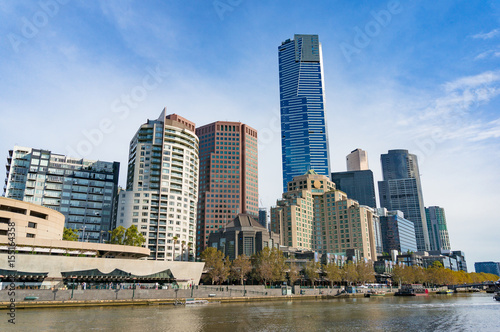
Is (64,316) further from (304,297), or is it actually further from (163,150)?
(163,150)

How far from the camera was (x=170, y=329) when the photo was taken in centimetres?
5897

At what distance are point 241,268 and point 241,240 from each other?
29633 millimetres

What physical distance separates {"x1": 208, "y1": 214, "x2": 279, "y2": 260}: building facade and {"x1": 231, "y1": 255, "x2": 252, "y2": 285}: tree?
66.5 feet

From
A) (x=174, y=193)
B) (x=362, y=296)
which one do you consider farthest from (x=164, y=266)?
(x=362, y=296)

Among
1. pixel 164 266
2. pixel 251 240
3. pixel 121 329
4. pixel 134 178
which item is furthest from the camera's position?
pixel 134 178

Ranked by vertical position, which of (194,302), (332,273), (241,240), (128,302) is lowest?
(194,302)

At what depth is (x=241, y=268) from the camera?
153 meters

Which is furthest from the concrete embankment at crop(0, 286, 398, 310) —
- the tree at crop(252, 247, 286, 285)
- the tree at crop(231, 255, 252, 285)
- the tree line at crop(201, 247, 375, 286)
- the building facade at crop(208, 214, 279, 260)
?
the building facade at crop(208, 214, 279, 260)

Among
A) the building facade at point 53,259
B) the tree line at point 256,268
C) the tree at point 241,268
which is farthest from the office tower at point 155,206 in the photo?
the building facade at point 53,259

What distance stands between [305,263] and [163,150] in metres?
89.8

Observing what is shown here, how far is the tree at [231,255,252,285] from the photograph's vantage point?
15288 centimetres

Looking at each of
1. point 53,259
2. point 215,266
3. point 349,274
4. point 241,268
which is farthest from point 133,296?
point 349,274

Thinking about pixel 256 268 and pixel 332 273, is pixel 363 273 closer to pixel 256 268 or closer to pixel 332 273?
pixel 332 273

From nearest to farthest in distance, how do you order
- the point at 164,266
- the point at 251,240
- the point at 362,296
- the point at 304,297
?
the point at 164,266 → the point at 304,297 → the point at 362,296 → the point at 251,240
